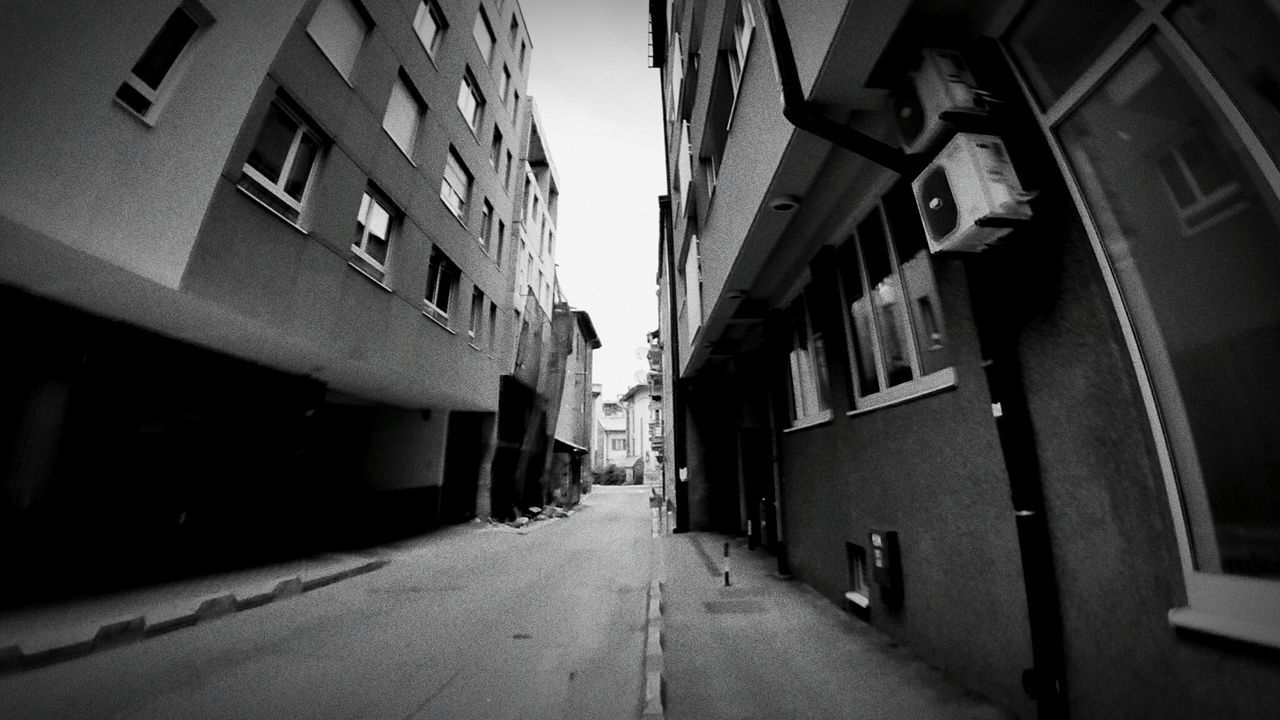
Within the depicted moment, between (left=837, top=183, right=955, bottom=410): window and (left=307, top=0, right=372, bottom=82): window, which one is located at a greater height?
(left=307, top=0, right=372, bottom=82): window

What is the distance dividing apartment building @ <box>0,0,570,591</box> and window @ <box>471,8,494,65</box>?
1432 millimetres

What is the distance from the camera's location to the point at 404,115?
A: 432 inches

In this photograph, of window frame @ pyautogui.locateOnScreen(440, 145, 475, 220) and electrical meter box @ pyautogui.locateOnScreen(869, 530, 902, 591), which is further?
window frame @ pyautogui.locateOnScreen(440, 145, 475, 220)

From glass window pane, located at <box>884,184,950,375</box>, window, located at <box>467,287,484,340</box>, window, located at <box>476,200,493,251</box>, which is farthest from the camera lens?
window, located at <box>476,200,493,251</box>

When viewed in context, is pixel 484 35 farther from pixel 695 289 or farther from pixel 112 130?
pixel 112 130

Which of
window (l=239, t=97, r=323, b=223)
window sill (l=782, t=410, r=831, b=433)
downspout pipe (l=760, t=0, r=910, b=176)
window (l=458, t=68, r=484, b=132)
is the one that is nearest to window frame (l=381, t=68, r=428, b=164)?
window (l=239, t=97, r=323, b=223)

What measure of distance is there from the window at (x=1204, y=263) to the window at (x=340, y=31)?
34.8ft

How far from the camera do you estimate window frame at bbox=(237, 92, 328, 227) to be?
6.80 m

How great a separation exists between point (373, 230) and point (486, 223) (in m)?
7.27

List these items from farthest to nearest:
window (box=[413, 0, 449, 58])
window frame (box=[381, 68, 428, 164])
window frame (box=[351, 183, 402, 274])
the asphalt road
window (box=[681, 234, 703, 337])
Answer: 1. window (box=[413, 0, 449, 58])
2. window frame (box=[381, 68, 428, 164])
3. window frame (box=[351, 183, 402, 274])
4. window (box=[681, 234, 703, 337])
5. the asphalt road

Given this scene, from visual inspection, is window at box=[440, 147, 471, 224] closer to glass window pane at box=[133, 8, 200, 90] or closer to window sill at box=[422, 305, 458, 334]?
window sill at box=[422, 305, 458, 334]

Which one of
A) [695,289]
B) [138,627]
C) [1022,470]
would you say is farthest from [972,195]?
[138,627]

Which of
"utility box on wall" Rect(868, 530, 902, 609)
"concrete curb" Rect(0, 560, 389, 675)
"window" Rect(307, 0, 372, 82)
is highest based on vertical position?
"window" Rect(307, 0, 372, 82)

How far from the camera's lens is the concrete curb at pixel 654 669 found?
3.14 m
